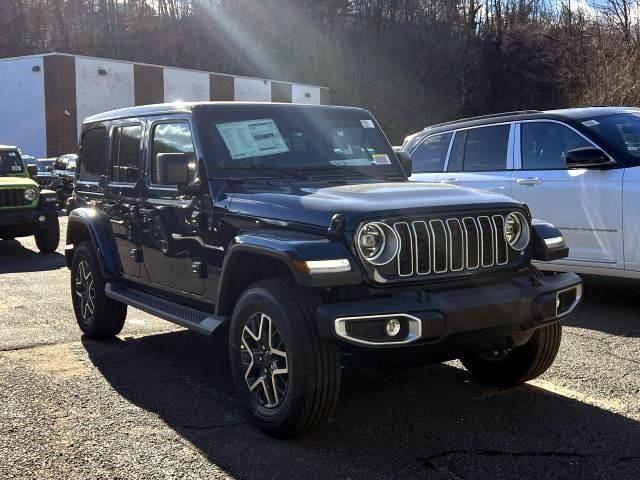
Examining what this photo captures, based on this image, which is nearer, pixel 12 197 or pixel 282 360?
pixel 282 360

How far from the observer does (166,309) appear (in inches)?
198

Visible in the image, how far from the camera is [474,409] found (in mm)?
4402

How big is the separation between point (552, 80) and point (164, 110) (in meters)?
45.4

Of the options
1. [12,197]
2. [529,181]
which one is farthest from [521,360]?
[12,197]

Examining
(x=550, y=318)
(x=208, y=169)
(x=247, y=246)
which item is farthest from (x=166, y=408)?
(x=550, y=318)

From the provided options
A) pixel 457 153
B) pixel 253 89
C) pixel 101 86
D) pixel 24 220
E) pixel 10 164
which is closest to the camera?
pixel 457 153

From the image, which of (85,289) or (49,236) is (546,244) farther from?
(49,236)

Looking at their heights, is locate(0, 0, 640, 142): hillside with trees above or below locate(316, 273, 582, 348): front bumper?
above

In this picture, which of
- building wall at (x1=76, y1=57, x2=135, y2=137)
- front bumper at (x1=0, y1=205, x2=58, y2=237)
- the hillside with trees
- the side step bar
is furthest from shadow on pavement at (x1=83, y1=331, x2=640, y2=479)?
the hillside with trees

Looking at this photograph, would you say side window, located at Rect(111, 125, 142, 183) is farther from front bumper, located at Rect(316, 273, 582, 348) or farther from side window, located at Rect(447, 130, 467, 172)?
side window, located at Rect(447, 130, 467, 172)

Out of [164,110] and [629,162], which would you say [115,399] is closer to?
[164,110]

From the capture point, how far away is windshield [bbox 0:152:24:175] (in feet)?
42.4

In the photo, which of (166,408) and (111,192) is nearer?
Result: (166,408)

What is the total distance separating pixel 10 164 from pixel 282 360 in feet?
35.7
